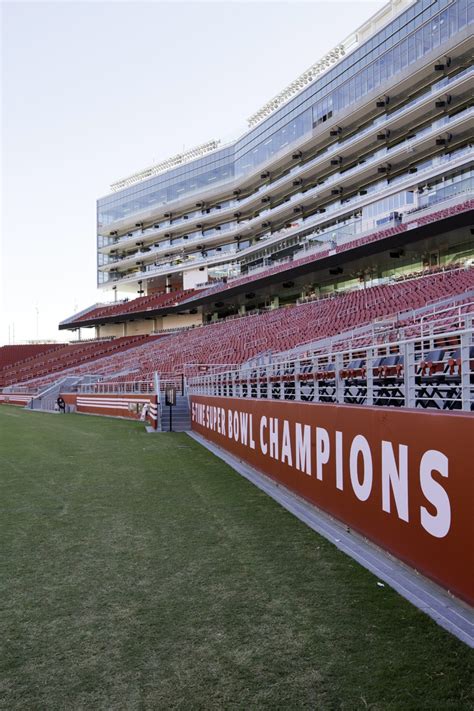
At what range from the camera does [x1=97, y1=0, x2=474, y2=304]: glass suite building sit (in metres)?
34.5

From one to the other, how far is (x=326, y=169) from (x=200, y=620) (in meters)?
45.1

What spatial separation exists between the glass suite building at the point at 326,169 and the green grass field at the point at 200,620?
28.1m

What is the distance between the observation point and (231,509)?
7.01 m

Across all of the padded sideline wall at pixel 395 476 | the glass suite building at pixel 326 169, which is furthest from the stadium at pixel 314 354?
the glass suite building at pixel 326 169

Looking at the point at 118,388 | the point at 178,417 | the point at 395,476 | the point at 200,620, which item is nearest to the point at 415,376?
the point at 395,476

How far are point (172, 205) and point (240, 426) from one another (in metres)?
53.9

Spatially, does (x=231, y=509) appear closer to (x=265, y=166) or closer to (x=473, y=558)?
(x=473, y=558)

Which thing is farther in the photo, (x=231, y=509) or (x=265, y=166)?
(x=265, y=166)

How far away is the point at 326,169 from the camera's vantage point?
45562 millimetres

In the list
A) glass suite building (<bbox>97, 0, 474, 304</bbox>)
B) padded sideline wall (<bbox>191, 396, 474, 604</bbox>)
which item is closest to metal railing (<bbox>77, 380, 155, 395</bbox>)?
glass suite building (<bbox>97, 0, 474, 304</bbox>)

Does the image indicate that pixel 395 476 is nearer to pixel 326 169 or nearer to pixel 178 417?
pixel 178 417

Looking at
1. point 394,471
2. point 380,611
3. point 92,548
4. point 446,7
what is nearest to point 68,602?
point 92,548

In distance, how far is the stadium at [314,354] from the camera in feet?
13.4

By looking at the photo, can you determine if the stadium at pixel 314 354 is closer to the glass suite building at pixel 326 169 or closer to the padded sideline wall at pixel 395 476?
the padded sideline wall at pixel 395 476
